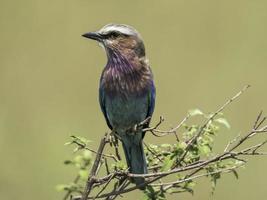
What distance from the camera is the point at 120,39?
3809 millimetres

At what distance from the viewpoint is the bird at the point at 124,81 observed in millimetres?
3773

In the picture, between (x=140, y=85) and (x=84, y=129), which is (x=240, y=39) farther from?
(x=140, y=85)

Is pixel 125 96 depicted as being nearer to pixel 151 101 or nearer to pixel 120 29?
pixel 151 101

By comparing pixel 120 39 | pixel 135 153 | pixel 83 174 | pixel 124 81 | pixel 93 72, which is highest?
pixel 93 72

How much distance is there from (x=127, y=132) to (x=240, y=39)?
408cm

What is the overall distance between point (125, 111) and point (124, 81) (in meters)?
0.12

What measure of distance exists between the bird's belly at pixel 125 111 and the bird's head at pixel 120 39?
0.61 ft

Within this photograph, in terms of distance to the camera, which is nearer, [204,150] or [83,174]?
[83,174]

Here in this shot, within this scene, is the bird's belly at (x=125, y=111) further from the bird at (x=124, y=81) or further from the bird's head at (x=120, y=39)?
the bird's head at (x=120, y=39)

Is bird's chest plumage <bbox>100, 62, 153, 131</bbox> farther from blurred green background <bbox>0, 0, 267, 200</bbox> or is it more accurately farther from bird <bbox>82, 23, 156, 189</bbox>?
blurred green background <bbox>0, 0, 267, 200</bbox>

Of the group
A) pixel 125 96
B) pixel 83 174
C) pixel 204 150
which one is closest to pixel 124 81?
pixel 125 96

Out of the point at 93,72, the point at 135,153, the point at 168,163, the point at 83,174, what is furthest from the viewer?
the point at 93,72

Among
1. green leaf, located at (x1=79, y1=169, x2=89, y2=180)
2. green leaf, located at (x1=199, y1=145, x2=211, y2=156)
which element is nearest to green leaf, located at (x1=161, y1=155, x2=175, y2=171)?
green leaf, located at (x1=199, y1=145, x2=211, y2=156)

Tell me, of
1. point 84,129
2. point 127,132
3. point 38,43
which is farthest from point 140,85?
point 38,43
